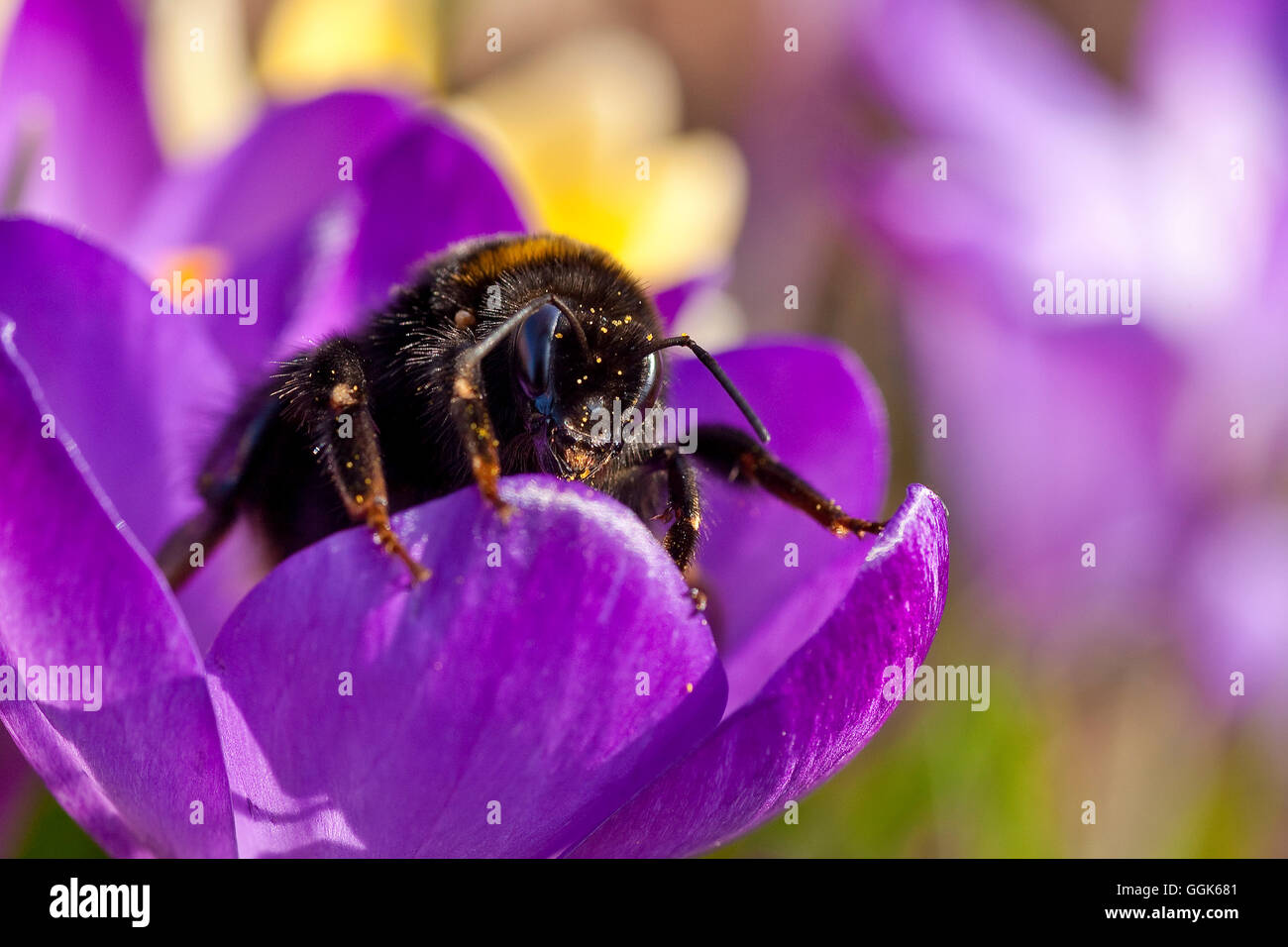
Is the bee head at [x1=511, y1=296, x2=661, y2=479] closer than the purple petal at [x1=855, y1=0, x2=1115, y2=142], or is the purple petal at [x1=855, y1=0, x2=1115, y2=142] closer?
the bee head at [x1=511, y1=296, x2=661, y2=479]

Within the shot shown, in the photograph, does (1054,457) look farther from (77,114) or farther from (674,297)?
(77,114)

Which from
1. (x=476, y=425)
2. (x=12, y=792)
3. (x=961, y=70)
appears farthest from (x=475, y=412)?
(x=961, y=70)

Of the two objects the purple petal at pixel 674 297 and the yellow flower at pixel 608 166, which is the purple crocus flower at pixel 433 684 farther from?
the yellow flower at pixel 608 166

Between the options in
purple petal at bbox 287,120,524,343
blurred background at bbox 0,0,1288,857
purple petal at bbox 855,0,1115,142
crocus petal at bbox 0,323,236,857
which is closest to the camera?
crocus petal at bbox 0,323,236,857

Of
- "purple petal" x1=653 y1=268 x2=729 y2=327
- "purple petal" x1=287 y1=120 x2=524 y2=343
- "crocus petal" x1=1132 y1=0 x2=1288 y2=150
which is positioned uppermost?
"crocus petal" x1=1132 y1=0 x2=1288 y2=150

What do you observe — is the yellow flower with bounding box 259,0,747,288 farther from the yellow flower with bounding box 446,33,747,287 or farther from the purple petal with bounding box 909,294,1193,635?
the purple petal with bounding box 909,294,1193,635

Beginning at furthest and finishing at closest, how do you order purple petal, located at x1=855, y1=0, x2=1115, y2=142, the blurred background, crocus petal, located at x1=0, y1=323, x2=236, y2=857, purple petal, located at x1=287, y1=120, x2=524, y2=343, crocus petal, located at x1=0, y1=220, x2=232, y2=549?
purple petal, located at x1=855, y1=0, x2=1115, y2=142
the blurred background
purple petal, located at x1=287, y1=120, x2=524, y2=343
crocus petal, located at x1=0, y1=220, x2=232, y2=549
crocus petal, located at x1=0, y1=323, x2=236, y2=857

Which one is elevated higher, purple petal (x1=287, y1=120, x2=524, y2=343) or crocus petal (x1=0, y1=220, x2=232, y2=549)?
purple petal (x1=287, y1=120, x2=524, y2=343)

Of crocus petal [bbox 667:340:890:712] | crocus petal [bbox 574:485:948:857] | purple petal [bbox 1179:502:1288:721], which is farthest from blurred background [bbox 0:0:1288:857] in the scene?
crocus petal [bbox 574:485:948:857]
